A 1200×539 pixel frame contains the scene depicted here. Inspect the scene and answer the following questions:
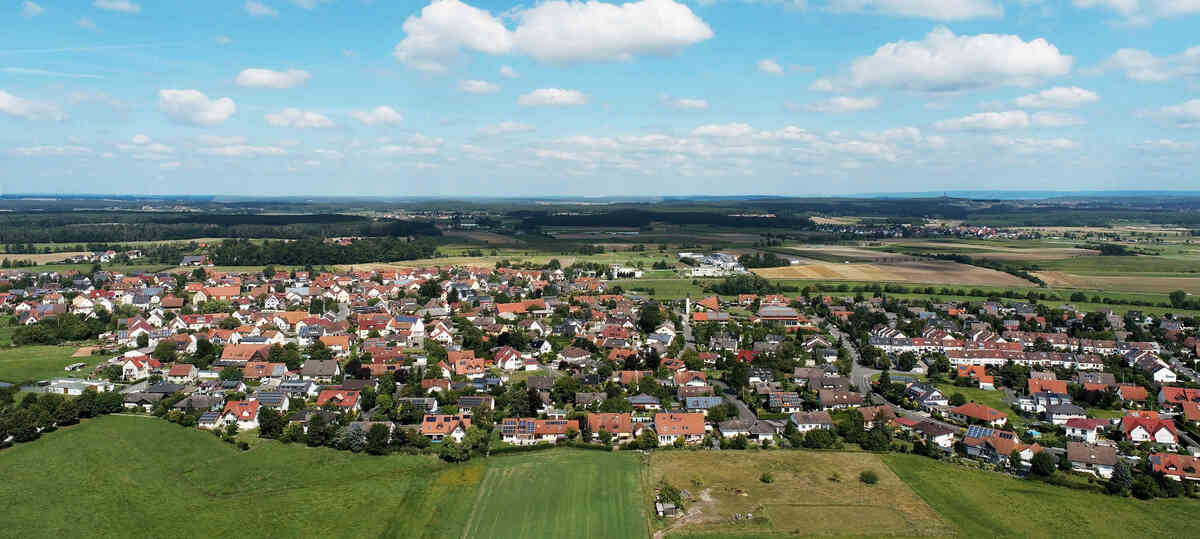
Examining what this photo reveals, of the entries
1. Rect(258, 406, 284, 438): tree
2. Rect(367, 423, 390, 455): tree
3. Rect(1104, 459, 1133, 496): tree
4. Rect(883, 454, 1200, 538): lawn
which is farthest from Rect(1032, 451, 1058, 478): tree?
Rect(258, 406, 284, 438): tree

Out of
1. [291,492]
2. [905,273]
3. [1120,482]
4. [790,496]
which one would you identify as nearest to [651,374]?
[790,496]

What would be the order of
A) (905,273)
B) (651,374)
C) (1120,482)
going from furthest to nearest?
(905,273)
(651,374)
(1120,482)

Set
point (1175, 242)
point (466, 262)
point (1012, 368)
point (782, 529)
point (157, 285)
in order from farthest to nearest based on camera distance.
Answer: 1. point (1175, 242)
2. point (466, 262)
3. point (157, 285)
4. point (1012, 368)
5. point (782, 529)

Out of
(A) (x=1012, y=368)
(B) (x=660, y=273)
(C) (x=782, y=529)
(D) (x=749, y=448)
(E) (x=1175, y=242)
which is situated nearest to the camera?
(C) (x=782, y=529)

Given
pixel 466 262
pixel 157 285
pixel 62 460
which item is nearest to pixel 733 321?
pixel 62 460

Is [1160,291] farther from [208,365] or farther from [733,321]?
[208,365]

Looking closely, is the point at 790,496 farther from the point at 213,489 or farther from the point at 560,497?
the point at 213,489
